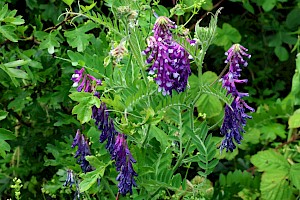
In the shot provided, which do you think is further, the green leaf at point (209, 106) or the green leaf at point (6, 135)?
the green leaf at point (209, 106)

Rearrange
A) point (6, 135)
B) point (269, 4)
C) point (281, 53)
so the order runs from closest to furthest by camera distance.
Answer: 1. point (6, 135)
2. point (269, 4)
3. point (281, 53)

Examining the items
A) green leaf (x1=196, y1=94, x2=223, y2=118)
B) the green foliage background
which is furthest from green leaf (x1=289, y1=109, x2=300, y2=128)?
green leaf (x1=196, y1=94, x2=223, y2=118)

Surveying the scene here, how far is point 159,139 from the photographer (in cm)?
133

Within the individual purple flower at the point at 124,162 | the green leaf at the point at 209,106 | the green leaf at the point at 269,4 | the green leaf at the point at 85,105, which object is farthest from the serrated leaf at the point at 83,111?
the green leaf at the point at 269,4

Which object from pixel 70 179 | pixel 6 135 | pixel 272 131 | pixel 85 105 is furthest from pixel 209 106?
pixel 85 105

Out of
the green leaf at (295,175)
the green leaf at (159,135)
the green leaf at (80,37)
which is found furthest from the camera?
the green leaf at (295,175)

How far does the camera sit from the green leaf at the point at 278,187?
6.86 feet

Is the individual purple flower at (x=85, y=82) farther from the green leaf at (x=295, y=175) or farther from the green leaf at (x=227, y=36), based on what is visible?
the green leaf at (x=227, y=36)

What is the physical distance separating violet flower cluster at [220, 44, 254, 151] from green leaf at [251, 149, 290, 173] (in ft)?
2.47

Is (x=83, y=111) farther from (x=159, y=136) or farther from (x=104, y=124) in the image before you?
(x=159, y=136)

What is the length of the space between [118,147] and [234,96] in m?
0.28

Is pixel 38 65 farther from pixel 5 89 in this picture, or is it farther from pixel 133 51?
pixel 133 51

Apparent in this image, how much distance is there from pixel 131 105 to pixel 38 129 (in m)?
0.88

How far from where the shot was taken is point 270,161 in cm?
212
